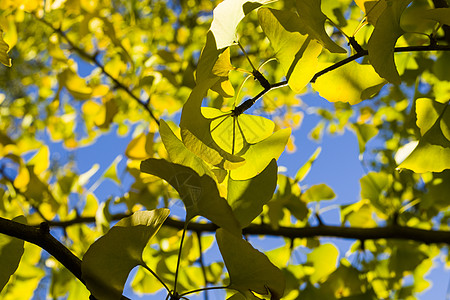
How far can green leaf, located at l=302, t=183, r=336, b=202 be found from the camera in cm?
64

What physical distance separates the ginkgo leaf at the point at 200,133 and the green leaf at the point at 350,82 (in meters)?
0.11

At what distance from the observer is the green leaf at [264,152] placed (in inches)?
11.6

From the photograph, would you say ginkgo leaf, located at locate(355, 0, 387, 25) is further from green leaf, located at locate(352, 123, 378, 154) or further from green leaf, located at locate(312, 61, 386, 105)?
green leaf, located at locate(352, 123, 378, 154)

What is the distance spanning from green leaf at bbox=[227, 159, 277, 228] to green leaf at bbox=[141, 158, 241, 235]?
0.02 metres

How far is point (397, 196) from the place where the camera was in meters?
0.71

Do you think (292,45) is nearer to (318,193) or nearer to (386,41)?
(386,41)

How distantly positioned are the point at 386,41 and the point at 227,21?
0.10 metres

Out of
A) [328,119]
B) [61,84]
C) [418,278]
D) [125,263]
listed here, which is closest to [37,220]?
[61,84]

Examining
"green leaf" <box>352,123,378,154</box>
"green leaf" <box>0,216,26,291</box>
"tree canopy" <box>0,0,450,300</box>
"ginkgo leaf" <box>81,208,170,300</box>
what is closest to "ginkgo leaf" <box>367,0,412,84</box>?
"tree canopy" <box>0,0,450,300</box>

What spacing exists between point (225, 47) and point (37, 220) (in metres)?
0.59

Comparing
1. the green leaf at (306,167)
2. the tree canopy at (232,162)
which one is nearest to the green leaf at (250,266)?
the tree canopy at (232,162)

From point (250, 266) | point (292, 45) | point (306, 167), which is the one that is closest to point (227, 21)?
point (292, 45)

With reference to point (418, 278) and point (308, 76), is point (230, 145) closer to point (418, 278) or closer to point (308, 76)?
point (308, 76)

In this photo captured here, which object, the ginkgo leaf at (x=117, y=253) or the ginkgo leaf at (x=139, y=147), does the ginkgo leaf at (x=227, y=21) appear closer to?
the ginkgo leaf at (x=117, y=253)
